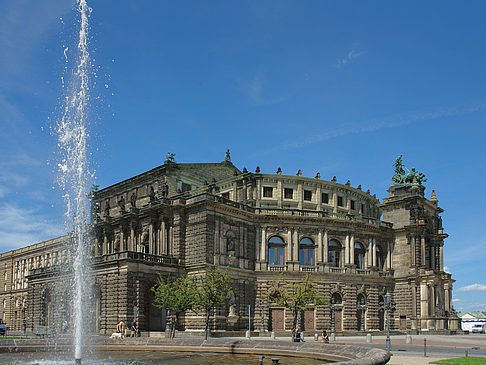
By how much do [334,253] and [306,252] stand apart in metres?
3.94

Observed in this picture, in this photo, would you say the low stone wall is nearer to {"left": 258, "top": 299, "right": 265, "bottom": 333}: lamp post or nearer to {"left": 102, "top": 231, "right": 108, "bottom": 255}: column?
{"left": 258, "top": 299, "right": 265, "bottom": 333}: lamp post

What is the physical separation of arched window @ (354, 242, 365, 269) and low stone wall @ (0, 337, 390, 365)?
47.4 metres

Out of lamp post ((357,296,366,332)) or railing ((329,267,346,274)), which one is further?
lamp post ((357,296,366,332))

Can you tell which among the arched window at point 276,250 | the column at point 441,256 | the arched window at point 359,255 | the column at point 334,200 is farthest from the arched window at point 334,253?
the column at point 441,256

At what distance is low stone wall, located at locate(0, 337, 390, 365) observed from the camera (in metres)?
22.7

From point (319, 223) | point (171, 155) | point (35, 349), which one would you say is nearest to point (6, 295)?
point (171, 155)

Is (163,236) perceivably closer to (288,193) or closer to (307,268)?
(307,268)

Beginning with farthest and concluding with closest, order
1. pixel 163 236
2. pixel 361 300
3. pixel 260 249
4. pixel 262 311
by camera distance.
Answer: pixel 361 300 < pixel 260 249 < pixel 262 311 < pixel 163 236

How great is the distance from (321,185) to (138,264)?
28296 millimetres

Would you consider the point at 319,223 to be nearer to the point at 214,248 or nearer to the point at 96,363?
the point at 214,248

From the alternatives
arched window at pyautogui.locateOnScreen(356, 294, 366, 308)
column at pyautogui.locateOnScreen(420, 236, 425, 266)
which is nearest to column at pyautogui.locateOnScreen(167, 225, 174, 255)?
arched window at pyautogui.locateOnScreen(356, 294, 366, 308)

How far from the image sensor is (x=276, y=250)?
6762 centimetres

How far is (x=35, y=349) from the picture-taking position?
27453 millimetres

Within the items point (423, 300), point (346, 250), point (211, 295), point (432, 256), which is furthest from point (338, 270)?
point (211, 295)
